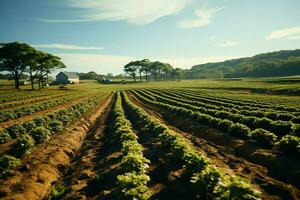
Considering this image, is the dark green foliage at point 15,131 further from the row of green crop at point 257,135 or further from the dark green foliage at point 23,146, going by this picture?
the row of green crop at point 257,135

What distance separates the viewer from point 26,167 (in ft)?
39.4

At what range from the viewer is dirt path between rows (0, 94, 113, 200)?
9717 millimetres

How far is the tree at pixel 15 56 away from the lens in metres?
62.8

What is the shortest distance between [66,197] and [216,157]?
841cm

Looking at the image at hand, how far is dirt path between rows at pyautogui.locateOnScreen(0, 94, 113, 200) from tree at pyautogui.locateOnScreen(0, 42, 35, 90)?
56.7m

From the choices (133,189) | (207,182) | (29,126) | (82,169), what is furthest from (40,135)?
(207,182)

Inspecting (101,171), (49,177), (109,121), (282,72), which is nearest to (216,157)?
(101,171)

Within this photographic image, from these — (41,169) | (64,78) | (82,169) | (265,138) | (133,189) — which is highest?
(64,78)

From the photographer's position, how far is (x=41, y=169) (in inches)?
471

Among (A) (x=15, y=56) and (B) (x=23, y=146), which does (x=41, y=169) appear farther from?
(A) (x=15, y=56)

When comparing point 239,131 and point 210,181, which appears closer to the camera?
point 210,181

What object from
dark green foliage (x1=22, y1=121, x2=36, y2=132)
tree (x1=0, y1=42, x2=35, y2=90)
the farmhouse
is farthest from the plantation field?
the farmhouse

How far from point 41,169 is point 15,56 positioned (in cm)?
6324

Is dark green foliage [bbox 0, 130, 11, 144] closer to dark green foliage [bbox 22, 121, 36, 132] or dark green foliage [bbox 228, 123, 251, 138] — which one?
dark green foliage [bbox 22, 121, 36, 132]
